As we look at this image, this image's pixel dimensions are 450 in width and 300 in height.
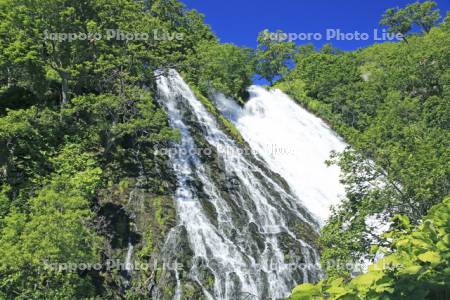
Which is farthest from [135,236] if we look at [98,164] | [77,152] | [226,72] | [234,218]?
[226,72]

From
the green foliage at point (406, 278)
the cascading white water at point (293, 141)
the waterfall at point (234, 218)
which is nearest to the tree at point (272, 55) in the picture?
the cascading white water at point (293, 141)

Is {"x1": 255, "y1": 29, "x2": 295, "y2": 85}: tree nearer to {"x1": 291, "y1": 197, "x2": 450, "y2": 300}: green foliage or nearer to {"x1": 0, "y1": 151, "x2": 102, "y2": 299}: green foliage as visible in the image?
{"x1": 0, "y1": 151, "x2": 102, "y2": 299}: green foliage

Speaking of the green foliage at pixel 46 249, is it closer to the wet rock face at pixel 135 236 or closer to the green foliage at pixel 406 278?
the wet rock face at pixel 135 236

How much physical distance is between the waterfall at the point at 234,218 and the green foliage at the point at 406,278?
1535 centimetres

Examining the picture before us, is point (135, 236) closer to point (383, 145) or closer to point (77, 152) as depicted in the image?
point (77, 152)

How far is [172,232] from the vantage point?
20.3 meters

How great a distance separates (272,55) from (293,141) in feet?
80.7

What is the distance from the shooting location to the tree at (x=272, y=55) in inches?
2360

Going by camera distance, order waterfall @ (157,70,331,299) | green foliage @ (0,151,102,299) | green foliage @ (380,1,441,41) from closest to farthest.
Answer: green foliage @ (0,151,102,299), waterfall @ (157,70,331,299), green foliage @ (380,1,441,41)

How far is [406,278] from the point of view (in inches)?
126

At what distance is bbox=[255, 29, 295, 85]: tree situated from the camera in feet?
197

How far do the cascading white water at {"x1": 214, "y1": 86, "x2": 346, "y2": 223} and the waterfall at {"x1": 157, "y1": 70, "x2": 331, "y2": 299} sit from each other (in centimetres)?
238

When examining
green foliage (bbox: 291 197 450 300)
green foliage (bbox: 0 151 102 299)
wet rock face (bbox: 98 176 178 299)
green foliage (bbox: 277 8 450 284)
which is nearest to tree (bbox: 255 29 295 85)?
green foliage (bbox: 277 8 450 284)

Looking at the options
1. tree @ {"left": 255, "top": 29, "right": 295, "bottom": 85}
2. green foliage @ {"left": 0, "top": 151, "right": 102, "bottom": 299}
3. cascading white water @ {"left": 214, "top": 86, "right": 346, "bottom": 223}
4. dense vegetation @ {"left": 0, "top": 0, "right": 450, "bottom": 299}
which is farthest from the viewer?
tree @ {"left": 255, "top": 29, "right": 295, "bottom": 85}
